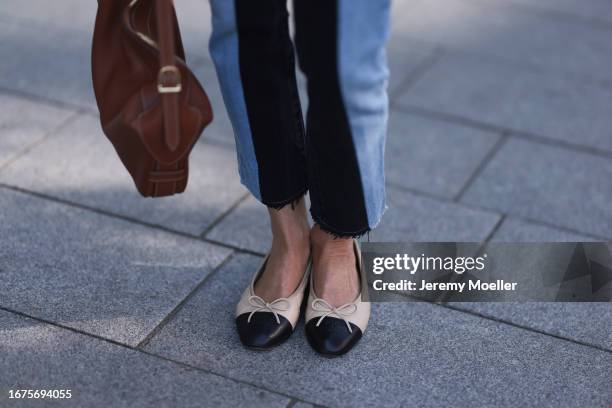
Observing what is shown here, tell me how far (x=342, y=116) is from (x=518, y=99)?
6.37 feet

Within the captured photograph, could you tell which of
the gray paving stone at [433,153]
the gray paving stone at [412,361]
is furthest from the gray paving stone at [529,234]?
the gray paving stone at [412,361]

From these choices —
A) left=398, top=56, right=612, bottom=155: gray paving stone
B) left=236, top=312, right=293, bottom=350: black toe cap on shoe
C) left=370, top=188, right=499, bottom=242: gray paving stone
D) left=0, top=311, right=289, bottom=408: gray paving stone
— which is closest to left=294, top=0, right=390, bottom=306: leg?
left=236, top=312, right=293, bottom=350: black toe cap on shoe

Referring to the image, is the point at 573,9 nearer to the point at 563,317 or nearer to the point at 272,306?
the point at 563,317

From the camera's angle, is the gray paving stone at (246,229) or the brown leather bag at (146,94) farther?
the gray paving stone at (246,229)

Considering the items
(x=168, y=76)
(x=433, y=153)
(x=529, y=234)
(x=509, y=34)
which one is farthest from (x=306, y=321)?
(x=509, y=34)

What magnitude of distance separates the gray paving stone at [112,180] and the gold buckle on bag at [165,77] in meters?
0.89

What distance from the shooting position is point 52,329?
230 cm

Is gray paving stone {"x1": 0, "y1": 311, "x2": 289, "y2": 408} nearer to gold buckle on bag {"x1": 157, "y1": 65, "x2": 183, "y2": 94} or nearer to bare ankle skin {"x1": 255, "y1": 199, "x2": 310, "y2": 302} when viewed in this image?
bare ankle skin {"x1": 255, "y1": 199, "x2": 310, "y2": 302}

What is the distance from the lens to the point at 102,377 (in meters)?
2.14

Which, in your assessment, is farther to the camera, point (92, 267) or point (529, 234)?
point (529, 234)

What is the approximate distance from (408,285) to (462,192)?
626mm

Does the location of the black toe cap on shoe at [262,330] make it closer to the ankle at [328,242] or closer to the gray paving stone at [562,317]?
the ankle at [328,242]

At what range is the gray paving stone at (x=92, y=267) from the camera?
237 cm

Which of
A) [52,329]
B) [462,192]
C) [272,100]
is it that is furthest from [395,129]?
[52,329]
